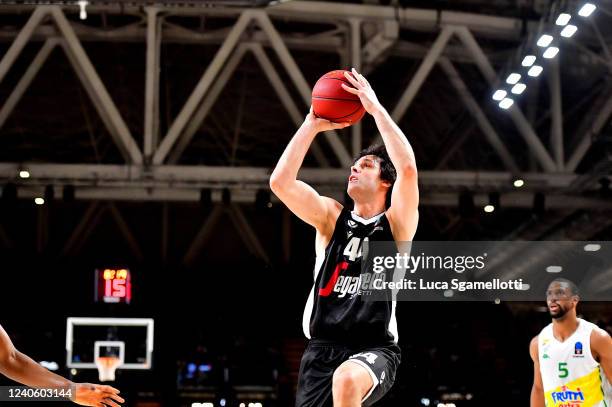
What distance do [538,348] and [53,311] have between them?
13.8 m

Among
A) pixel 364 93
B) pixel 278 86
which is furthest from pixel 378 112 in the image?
pixel 278 86

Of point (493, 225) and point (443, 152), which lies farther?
point (493, 225)

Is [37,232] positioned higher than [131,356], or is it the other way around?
[37,232]

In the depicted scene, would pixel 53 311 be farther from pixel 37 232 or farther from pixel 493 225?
pixel 493 225

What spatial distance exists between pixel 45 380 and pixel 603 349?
Result: 4871mm

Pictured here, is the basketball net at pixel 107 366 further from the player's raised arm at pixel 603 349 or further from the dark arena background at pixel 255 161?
the player's raised arm at pixel 603 349

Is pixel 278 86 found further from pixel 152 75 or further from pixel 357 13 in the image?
pixel 152 75

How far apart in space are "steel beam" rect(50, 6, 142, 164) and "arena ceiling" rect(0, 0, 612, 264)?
21 mm

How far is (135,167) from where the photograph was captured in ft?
51.9

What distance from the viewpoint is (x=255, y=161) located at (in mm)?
26688

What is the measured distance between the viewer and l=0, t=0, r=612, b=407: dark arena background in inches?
Result: 619

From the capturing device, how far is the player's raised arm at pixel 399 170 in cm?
520

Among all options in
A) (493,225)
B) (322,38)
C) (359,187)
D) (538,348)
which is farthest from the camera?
(493,225)

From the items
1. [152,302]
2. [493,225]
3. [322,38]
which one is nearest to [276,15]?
[322,38]
